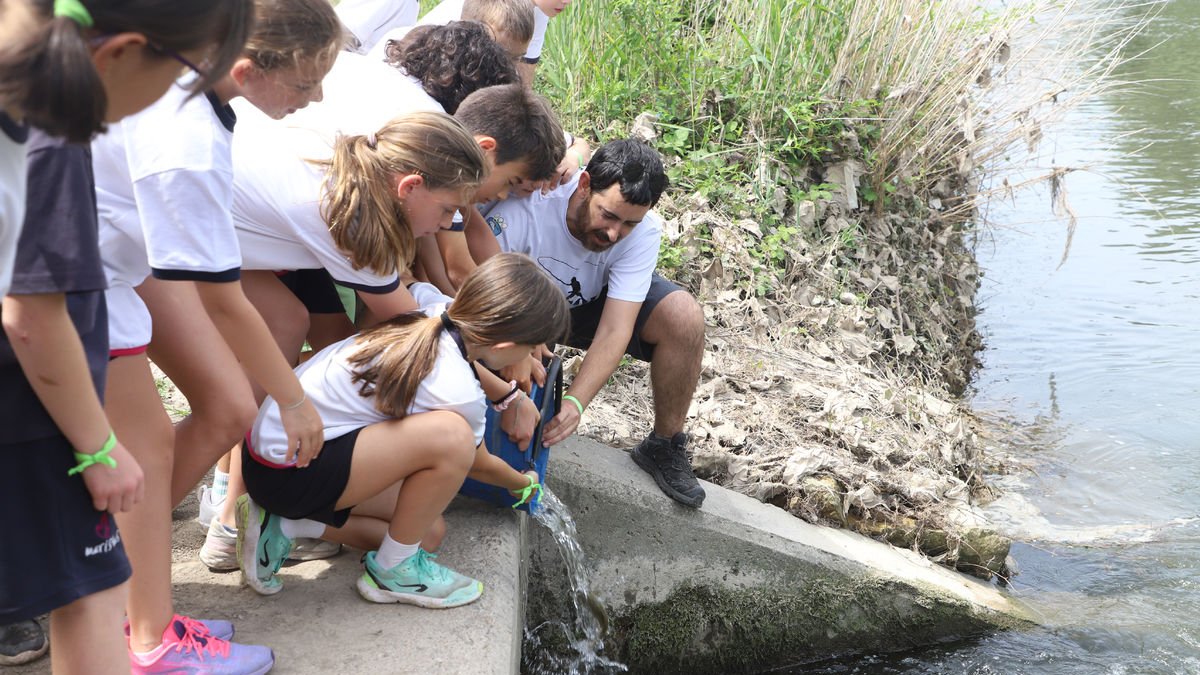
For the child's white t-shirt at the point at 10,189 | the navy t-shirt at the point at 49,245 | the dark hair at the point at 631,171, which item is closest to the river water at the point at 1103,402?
the dark hair at the point at 631,171

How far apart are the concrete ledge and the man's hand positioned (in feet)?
1.02

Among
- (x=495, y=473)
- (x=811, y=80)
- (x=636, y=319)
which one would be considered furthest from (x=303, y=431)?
(x=811, y=80)

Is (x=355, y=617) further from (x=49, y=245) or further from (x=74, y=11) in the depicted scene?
(x=74, y=11)

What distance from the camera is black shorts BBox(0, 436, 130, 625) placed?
65.5 inches

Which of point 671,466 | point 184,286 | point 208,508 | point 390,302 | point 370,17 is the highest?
point 370,17

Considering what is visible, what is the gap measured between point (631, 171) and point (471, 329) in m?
1.11

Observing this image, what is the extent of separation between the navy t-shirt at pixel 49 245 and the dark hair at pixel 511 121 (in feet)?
5.05

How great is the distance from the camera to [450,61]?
3.36 metres

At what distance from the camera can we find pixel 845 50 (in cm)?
650

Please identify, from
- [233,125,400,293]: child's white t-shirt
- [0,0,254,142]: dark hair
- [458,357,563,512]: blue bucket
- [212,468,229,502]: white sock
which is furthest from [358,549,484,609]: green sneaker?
[0,0,254,142]: dark hair

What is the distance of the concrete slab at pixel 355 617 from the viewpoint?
2.45m

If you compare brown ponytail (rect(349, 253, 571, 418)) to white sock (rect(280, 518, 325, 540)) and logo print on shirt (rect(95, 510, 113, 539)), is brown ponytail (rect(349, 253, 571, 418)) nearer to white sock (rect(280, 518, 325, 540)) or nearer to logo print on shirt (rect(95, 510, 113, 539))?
white sock (rect(280, 518, 325, 540))

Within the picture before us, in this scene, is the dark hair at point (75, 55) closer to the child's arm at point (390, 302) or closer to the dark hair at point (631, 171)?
the child's arm at point (390, 302)

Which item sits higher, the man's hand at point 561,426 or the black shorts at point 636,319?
the black shorts at point 636,319
